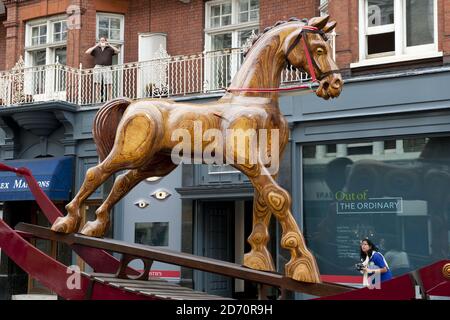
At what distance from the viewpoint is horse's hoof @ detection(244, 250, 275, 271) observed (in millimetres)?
5156

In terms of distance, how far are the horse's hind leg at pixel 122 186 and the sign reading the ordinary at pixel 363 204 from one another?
675 centimetres

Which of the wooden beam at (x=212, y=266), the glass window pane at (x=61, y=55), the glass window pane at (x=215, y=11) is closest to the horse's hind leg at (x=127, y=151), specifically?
the wooden beam at (x=212, y=266)

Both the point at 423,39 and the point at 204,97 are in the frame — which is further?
the point at 204,97

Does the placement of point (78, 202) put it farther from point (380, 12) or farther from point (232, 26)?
point (232, 26)

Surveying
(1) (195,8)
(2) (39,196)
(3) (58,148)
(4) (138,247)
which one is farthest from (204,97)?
(4) (138,247)

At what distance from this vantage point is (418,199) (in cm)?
1145

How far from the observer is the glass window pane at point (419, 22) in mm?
11773

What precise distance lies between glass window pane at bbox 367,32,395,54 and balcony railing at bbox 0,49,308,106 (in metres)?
2.67

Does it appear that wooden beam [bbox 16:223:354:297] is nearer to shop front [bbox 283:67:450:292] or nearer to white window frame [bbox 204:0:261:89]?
shop front [bbox 283:67:450:292]

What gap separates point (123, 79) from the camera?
49.0ft

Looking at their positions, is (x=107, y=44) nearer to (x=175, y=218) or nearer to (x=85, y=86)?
(x=85, y=86)
